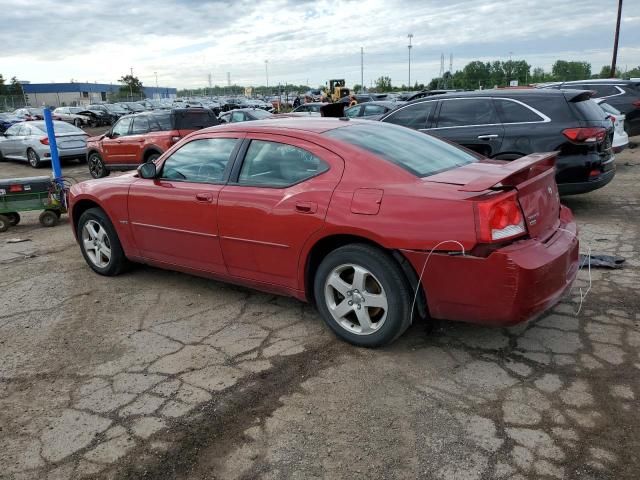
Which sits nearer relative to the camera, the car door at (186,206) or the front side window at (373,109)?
the car door at (186,206)

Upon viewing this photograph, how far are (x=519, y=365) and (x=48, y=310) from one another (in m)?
3.90

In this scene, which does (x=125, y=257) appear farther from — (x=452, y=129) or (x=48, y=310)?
(x=452, y=129)

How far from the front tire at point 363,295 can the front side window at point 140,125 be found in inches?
406

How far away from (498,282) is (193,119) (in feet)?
35.9

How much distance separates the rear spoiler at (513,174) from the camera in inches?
126

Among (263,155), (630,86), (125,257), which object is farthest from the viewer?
(630,86)

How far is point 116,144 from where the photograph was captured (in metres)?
13.2

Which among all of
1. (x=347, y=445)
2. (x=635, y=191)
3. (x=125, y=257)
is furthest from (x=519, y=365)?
(x=635, y=191)

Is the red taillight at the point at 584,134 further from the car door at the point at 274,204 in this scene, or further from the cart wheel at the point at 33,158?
the cart wheel at the point at 33,158

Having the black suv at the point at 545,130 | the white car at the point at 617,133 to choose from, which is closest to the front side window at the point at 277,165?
the black suv at the point at 545,130

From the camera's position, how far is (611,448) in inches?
103

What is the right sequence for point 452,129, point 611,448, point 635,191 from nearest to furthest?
point 611,448, point 452,129, point 635,191

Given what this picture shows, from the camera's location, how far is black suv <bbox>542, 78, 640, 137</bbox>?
1282 centimetres

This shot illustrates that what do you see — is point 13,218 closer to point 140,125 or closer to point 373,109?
point 140,125
